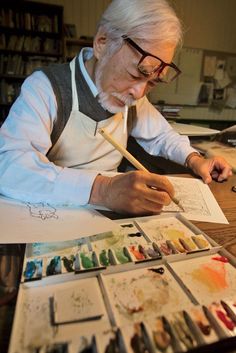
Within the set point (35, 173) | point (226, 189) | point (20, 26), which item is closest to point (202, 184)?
point (226, 189)

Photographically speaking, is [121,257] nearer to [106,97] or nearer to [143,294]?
[143,294]

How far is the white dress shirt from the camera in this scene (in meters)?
0.58

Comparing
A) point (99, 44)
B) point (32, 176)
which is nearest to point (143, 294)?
point (32, 176)

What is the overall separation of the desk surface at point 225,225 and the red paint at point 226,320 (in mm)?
173

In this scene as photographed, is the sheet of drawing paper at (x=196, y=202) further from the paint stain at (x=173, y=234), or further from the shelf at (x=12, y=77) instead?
the shelf at (x=12, y=77)

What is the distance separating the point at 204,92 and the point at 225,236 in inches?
137

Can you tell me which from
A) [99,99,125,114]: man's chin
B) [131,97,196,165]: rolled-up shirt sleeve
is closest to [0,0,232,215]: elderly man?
[99,99,125,114]: man's chin

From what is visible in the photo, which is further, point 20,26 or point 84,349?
point 20,26

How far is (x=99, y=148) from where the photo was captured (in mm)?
888

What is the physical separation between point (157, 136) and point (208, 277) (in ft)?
2.66

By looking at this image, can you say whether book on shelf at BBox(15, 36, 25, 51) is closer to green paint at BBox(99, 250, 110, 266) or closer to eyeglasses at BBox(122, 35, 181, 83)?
eyeglasses at BBox(122, 35, 181, 83)

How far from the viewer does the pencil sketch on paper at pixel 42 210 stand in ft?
1.76

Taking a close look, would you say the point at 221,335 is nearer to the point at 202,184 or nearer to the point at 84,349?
the point at 84,349

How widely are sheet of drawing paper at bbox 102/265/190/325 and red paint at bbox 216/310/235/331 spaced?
4 centimetres
